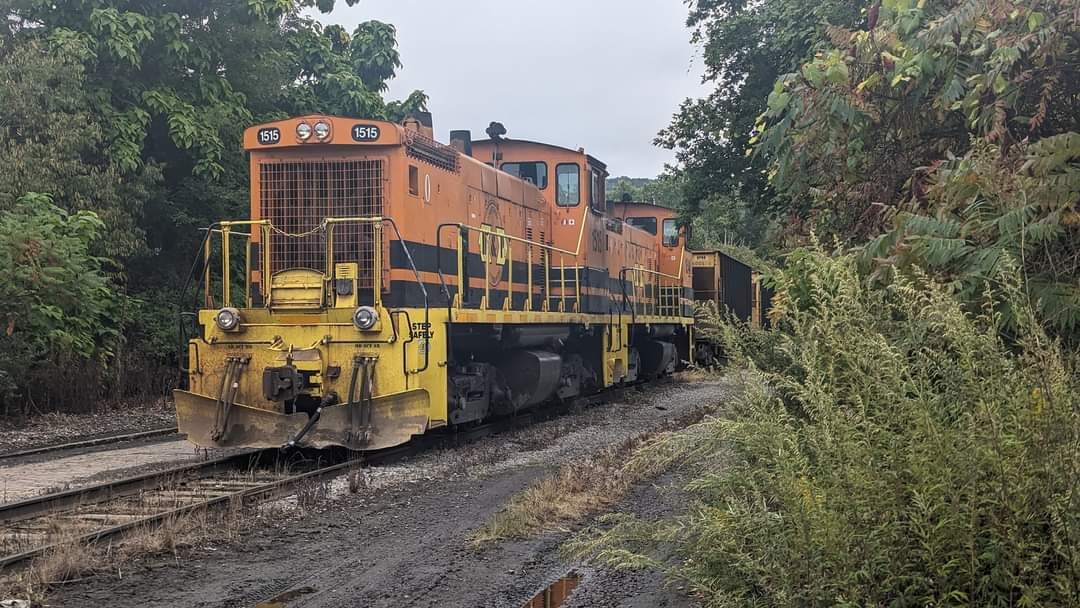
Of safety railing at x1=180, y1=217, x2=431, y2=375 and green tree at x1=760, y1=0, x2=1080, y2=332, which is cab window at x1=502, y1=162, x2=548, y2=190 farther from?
green tree at x1=760, y1=0, x2=1080, y2=332

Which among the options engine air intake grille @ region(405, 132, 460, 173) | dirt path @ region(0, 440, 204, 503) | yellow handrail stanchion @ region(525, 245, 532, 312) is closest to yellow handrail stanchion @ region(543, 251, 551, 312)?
yellow handrail stanchion @ region(525, 245, 532, 312)

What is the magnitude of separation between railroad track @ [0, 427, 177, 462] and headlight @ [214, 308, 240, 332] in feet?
9.34

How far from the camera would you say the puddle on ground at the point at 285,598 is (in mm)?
4816

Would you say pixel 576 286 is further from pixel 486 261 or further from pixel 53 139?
pixel 53 139

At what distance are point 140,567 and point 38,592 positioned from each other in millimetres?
654

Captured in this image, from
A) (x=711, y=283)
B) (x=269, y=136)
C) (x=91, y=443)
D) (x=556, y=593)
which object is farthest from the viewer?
(x=711, y=283)

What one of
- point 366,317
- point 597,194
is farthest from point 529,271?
point 366,317

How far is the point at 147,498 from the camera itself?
7.50 meters

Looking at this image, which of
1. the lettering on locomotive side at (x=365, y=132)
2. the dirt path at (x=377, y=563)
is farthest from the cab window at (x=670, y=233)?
the dirt path at (x=377, y=563)

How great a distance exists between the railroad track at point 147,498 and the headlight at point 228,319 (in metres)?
1.24

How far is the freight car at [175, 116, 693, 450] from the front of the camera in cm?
898

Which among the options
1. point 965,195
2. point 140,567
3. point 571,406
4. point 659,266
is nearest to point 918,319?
point 965,195

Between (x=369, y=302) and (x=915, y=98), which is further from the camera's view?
(x=369, y=302)

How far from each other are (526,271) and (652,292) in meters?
5.35
